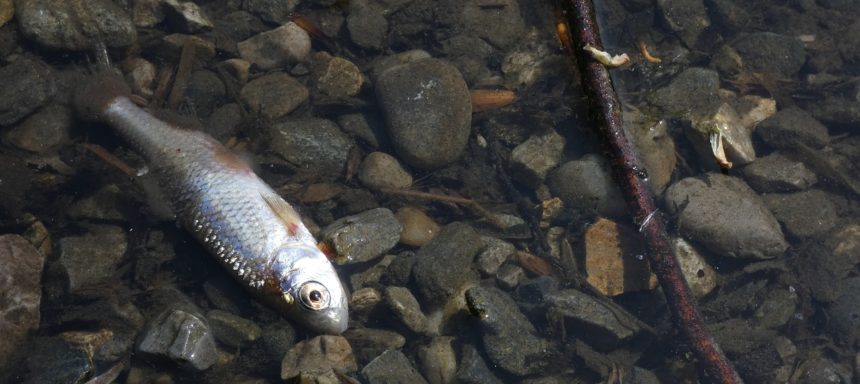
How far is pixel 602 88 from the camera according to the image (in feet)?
15.8

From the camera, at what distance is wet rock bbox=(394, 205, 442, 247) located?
5027 mm

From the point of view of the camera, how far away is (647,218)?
4777 mm

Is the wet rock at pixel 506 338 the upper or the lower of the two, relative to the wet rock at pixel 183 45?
lower

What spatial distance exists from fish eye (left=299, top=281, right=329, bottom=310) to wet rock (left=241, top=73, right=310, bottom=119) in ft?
6.17

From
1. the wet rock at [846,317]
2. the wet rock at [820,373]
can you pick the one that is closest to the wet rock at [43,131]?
the wet rock at [820,373]

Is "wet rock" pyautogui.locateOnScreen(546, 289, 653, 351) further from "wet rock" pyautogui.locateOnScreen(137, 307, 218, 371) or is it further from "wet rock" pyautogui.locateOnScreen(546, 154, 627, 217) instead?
"wet rock" pyautogui.locateOnScreen(137, 307, 218, 371)

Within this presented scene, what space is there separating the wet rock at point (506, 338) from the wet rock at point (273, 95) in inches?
89.9

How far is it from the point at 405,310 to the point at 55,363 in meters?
2.31

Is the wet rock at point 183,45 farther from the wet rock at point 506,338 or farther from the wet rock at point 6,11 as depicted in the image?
the wet rock at point 506,338

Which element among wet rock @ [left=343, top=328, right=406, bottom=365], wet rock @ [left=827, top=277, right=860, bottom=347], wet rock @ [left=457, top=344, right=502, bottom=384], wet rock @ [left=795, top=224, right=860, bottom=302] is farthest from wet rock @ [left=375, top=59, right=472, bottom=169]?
wet rock @ [left=827, top=277, right=860, bottom=347]

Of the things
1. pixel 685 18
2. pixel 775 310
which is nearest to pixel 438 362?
pixel 775 310

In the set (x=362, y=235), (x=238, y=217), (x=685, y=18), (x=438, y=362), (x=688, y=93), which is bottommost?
(x=438, y=362)

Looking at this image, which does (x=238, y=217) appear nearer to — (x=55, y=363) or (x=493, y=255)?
(x=55, y=363)

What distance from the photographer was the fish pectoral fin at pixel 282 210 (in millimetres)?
4254
